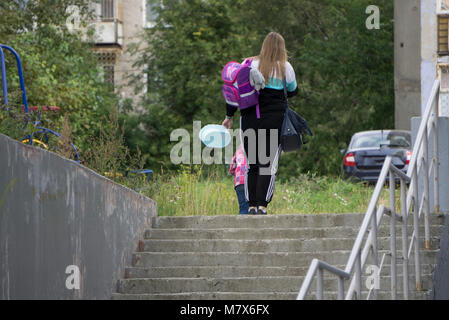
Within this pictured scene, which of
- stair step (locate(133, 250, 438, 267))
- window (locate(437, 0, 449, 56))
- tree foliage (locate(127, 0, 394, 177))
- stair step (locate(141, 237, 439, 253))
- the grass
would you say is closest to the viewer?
stair step (locate(133, 250, 438, 267))

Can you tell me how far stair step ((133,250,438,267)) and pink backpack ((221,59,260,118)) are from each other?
5.14ft

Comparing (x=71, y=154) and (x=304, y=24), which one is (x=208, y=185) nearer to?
(x=71, y=154)

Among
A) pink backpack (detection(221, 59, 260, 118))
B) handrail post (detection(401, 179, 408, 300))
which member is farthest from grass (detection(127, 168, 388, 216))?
handrail post (detection(401, 179, 408, 300))

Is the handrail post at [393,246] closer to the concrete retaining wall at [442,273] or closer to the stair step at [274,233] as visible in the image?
the concrete retaining wall at [442,273]

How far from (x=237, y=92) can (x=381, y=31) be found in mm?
23288

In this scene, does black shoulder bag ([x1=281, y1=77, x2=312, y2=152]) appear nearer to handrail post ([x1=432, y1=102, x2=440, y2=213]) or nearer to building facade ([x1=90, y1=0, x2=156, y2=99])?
handrail post ([x1=432, y1=102, x2=440, y2=213])

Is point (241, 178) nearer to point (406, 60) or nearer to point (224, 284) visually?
point (224, 284)

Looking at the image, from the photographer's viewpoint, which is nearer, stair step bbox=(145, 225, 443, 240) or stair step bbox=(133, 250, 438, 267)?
stair step bbox=(133, 250, 438, 267)

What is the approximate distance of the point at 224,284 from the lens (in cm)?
723

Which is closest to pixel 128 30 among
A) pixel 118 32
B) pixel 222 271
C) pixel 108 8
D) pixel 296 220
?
pixel 118 32

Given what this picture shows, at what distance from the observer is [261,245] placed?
310 inches

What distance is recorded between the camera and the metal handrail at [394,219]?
509 centimetres

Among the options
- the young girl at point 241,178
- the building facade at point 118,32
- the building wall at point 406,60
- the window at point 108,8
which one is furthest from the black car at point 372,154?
the window at point 108,8

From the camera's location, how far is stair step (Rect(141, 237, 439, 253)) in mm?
7781
